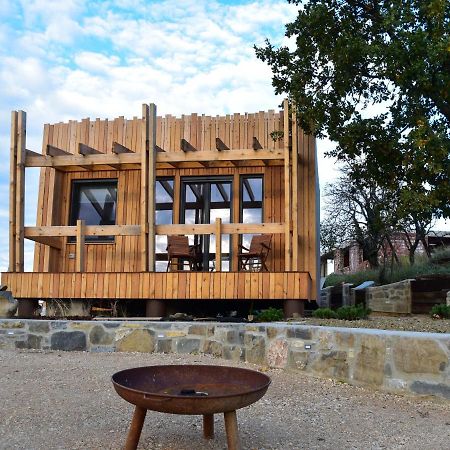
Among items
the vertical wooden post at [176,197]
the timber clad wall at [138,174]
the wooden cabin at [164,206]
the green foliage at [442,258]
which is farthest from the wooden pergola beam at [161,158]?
the green foliage at [442,258]

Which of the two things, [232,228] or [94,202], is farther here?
[94,202]

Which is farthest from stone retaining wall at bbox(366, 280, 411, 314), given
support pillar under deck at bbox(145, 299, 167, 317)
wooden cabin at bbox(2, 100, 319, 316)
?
support pillar under deck at bbox(145, 299, 167, 317)

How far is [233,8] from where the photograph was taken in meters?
8.66

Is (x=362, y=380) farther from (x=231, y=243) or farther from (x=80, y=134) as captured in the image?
(x=80, y=134)

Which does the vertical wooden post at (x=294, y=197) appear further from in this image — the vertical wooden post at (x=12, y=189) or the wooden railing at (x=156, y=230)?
the vertical wooden post at (x=12, y=189)

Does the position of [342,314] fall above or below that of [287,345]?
above

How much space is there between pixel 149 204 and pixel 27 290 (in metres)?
2.75

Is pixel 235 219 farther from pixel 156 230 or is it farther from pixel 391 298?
pixel 391 298

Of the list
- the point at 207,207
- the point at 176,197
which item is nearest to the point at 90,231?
the point at 176,197

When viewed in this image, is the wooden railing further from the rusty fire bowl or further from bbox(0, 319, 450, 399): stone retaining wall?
the rusty fire bowl

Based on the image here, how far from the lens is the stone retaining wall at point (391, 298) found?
51.7 ft

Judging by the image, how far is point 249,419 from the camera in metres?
4.59

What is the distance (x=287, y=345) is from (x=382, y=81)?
20.0 feet

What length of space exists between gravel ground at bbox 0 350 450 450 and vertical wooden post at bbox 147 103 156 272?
432 centimetres
